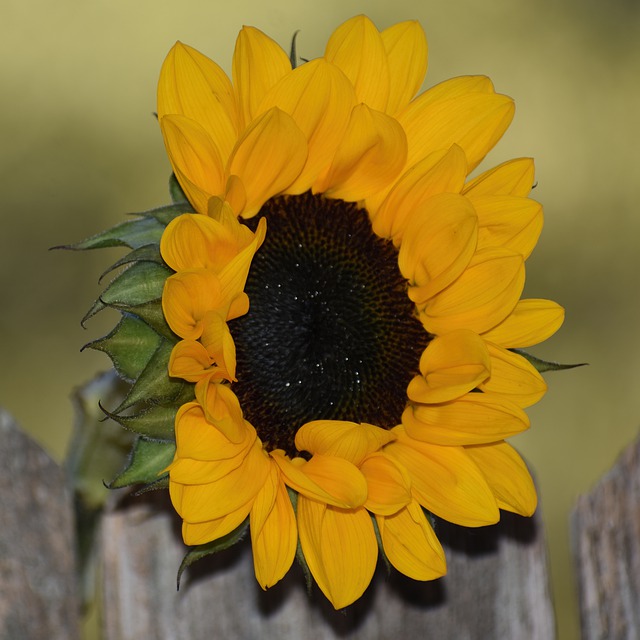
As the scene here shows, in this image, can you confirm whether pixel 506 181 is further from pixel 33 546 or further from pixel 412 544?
pixel 33 546

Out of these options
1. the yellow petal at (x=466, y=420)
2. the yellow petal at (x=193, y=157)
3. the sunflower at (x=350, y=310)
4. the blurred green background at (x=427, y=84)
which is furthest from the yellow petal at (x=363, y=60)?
the blurred green background at (x=427, y=84)

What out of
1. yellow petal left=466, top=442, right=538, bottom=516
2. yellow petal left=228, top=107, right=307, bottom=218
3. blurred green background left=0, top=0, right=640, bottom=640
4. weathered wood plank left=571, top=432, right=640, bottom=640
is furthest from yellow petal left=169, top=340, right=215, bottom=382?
blurred green background left=0, top=0, right=640, bottom=640

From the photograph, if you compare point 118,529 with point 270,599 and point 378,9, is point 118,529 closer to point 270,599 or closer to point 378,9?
point 270,599

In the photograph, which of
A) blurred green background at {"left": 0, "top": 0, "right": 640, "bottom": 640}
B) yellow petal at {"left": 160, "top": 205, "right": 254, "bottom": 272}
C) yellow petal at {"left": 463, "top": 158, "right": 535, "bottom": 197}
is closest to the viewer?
yellow petal at {"left": 160, "top": 205, "right": 254, "bottom": 272}

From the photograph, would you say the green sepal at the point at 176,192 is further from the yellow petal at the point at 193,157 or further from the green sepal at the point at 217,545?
the green sepal at the point at 217,545

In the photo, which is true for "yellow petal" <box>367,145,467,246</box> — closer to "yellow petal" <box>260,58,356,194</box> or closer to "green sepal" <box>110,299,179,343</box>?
"yellow petal" <box>260,58,356,194</box>

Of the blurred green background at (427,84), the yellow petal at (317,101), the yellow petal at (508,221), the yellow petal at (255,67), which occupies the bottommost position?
the yellow petal at (508,221)
